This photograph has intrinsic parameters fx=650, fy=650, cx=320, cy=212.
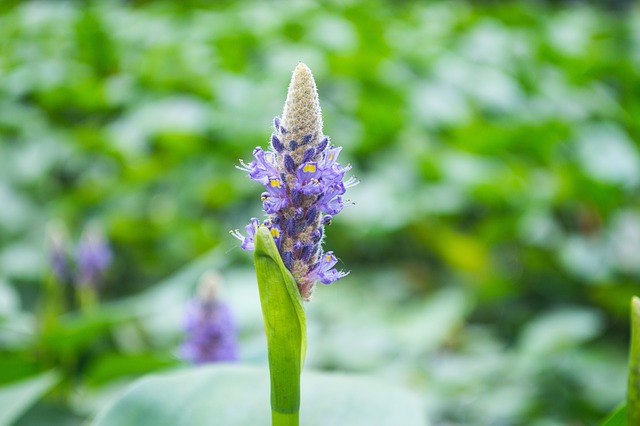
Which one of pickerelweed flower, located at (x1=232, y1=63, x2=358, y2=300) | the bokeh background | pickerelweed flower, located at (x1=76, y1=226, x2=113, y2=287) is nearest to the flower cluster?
pickerelweed flower, located at (x1=76, y1=226, x2=113, y2=287)

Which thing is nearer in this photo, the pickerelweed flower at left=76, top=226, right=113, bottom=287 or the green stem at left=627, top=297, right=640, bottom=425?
the green stem at left=627, top=297, right=640, bottom=425

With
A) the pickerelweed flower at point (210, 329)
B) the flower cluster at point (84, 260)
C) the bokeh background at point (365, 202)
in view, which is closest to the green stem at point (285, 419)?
the pickerelweed flower at point (210, 329)

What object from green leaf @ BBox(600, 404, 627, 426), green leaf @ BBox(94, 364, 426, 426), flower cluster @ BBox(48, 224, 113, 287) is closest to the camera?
green leaf @ BBox(600, 404, 627, 426)

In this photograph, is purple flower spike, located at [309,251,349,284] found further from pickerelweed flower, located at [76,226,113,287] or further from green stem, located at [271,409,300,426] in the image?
pickerelweed flower, located at [76,226,113,287]

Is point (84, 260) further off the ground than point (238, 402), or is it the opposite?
point (84, 260)

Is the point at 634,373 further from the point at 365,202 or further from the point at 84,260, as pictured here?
the point at 365,202

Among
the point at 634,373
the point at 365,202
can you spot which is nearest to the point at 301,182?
the point at 634,373

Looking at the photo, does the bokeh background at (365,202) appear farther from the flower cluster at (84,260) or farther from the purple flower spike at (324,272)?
the purple flower spike at (324,272)
